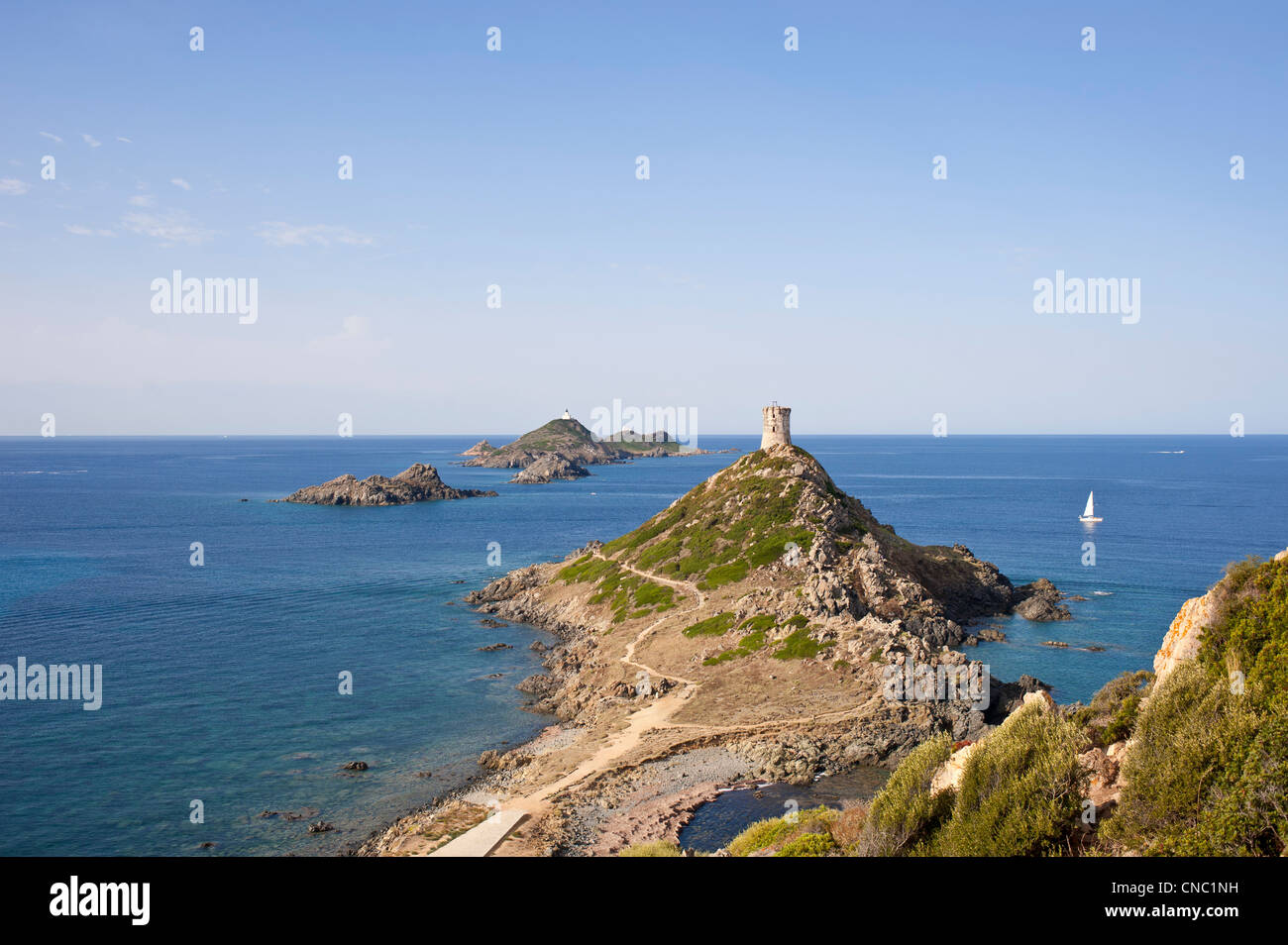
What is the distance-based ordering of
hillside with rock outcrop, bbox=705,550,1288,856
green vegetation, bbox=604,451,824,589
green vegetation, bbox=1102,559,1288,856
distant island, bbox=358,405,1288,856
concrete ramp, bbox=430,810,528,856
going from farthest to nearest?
1. green vegetation, bbox=604,451,824,589
2. concrete ramp, bbox=430,810,528,856
3. distant island, bbox=358,405,1288,856
4. hillside with rock outcrop, bbox=705,550,1288,856
5. green vegetation, bbox=1102,559,1288,856

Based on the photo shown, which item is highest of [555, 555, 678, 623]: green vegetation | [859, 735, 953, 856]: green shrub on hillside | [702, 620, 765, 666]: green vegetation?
[859, 735, 953, 856]: green shrub on hillside

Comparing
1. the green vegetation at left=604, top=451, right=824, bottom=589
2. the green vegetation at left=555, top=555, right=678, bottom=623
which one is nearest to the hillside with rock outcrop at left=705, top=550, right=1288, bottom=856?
the green vegetation at left=555, top=555, right=678, bottom=623

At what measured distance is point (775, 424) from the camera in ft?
356

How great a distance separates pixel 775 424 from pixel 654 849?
7872 centimetres

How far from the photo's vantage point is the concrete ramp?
1518 inches

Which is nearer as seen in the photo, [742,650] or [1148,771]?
[1148,771]

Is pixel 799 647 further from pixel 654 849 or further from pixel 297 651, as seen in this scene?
pixel 297 651

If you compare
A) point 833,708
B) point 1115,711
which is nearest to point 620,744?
point 833,708

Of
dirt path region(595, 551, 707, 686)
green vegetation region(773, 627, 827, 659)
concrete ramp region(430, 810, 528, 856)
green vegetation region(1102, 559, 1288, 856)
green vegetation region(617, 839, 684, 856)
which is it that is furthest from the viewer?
dirt path region(595, 551, 707, 686)

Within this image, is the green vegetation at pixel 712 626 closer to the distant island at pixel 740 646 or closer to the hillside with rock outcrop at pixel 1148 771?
the distant island at pixel 740 646

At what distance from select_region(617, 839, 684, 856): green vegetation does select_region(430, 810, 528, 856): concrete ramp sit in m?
6.88

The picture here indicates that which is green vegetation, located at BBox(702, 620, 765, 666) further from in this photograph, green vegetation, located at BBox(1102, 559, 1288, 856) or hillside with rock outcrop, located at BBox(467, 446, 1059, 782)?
green vegetation, located at BBox(1102, 559, 1288, 856)

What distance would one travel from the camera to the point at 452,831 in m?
42.0
